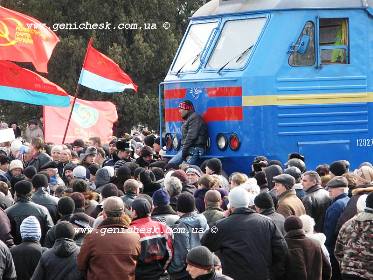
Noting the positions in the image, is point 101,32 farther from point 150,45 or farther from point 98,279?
point 98,279

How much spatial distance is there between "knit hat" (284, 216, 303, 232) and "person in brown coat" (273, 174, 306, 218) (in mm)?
1119

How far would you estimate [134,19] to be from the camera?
28641 millimetres

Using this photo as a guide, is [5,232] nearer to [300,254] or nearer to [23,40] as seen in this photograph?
[300,254]

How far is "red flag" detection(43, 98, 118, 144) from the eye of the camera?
22.8 m

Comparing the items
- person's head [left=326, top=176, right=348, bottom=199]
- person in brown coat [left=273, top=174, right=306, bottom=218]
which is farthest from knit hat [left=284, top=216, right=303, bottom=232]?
person's head [left=326, top=176, right=348, bottom=199]

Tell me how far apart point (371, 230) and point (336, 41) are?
23.8 feet

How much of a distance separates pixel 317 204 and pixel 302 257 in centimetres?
224

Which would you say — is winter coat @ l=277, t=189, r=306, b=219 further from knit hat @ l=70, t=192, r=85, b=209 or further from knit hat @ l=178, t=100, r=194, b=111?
knit hat @ l=178, t=100, r=194, b=111

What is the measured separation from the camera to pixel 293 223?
11594 mm

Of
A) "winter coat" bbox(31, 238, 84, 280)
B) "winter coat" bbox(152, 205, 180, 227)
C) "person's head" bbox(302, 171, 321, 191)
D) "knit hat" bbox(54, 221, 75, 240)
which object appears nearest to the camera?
"winter coat" bbox(31, 238, 84, 280)

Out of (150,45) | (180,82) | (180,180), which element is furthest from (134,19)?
(180,180)

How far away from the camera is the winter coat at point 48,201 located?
13.7m

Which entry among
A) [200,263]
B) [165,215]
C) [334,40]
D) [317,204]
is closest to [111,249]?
[200,263]

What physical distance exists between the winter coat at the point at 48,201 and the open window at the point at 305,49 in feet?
16.9
